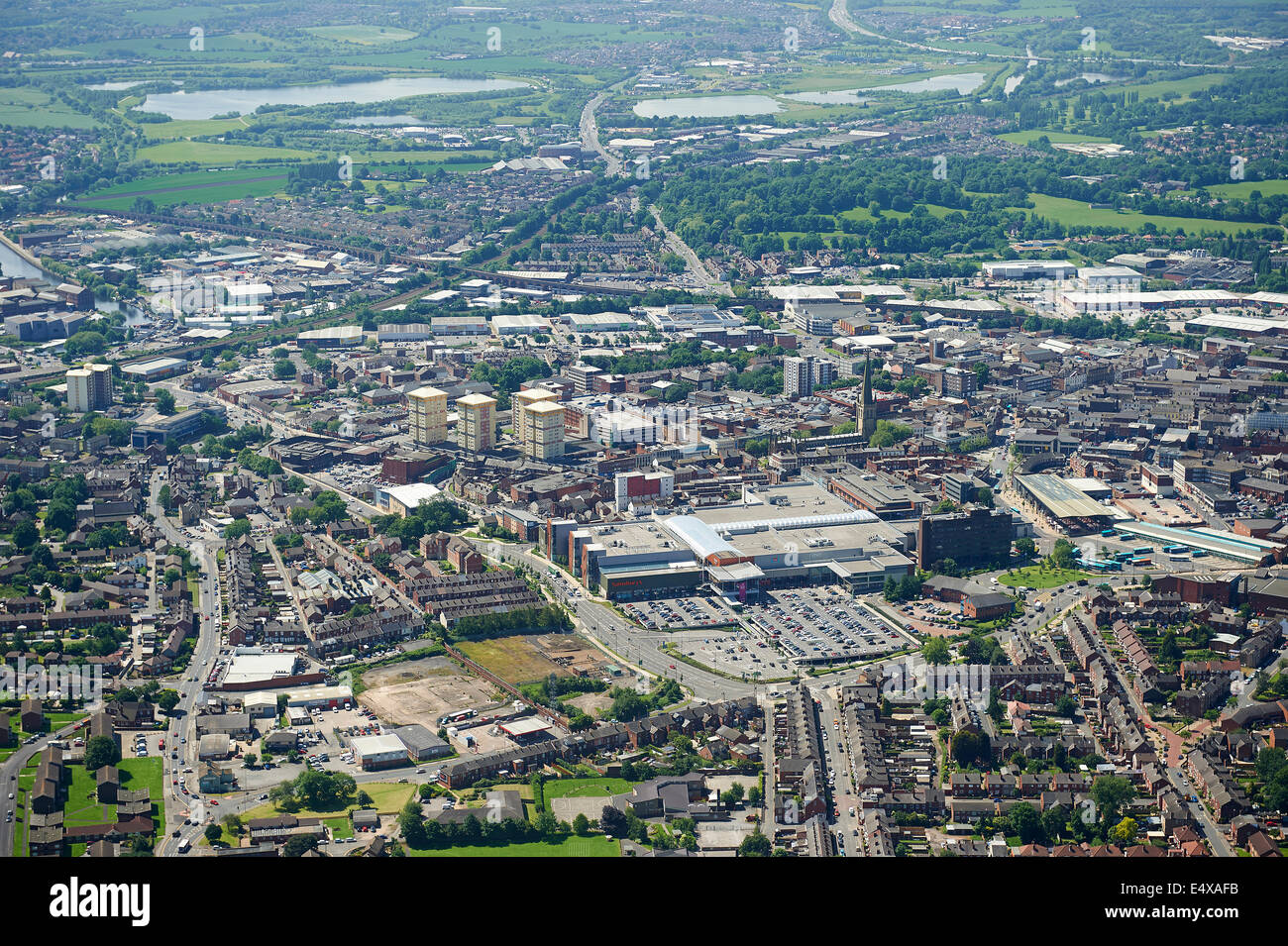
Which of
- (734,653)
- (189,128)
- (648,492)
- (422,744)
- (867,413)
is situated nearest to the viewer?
(422,744)

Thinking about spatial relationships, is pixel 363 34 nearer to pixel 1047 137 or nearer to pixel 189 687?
pixel 1047 137

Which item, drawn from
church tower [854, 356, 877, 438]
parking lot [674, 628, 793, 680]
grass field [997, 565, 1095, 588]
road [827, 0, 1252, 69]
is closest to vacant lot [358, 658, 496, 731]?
parking lot [674, 628, 793, 680]

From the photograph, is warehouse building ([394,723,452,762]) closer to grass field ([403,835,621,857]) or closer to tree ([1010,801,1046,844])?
grass field ([403,835,621,857])

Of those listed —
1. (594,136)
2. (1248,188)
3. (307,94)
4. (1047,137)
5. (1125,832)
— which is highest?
(307,94)

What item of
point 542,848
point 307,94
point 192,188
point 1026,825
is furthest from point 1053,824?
point 307,94

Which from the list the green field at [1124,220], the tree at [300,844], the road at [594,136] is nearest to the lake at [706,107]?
the road at [594,136]

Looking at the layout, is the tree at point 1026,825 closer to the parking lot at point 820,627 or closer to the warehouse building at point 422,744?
the parking lot at point 820,627

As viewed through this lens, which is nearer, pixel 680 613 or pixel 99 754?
pixel 99 754

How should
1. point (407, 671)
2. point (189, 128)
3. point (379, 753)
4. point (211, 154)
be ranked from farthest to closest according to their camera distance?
point (189, 128)
point (211, 154)
point (407, 671)
point (379, 753)
